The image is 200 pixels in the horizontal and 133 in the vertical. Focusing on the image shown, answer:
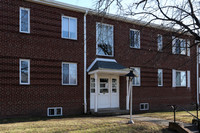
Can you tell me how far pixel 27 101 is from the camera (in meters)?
11.8

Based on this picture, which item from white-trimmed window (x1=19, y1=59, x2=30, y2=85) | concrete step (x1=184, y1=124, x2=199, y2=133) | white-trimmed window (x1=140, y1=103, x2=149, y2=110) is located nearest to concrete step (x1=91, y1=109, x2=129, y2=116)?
white-trimmed window (x1=140, y1=103, x2=149, y2=110)

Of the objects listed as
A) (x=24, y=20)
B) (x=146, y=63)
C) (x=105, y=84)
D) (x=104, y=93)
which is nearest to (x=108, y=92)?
(x=104, y=93)

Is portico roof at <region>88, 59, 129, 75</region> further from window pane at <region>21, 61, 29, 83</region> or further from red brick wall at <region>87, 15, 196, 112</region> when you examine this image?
window pane at <region>21, 61, 29, 83</region>

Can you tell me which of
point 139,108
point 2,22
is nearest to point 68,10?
point 2,22

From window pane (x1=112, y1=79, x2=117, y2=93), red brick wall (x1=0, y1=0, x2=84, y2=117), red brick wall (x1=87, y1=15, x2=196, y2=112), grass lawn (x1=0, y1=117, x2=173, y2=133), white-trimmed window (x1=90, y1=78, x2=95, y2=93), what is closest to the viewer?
grass lawn (x1=0, y1=117, x2=173, y2=133)

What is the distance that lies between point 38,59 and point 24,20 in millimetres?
2287

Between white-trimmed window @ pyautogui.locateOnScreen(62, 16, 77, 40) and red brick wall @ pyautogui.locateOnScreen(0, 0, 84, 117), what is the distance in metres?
0.25

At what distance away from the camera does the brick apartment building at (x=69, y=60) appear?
11.4m

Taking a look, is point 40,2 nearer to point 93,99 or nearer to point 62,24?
point 62,24

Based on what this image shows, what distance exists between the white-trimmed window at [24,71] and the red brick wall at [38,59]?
18 centimetres

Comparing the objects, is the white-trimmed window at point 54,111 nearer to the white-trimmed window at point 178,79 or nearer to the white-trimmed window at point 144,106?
the white-trimmed window at point 144,106

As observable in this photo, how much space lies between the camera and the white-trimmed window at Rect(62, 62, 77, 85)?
1318 cm

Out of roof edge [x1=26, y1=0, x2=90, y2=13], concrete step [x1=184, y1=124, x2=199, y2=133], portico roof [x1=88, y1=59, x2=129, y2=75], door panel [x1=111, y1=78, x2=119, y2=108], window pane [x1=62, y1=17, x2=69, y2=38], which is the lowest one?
concrete step [x1=184, y1=124, x2=199, y2=133]

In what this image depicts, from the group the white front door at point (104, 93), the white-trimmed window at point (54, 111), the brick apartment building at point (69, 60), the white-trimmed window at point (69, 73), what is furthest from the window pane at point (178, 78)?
the white-trimmed window at point (54, 111)
